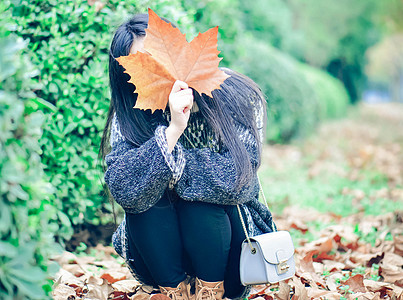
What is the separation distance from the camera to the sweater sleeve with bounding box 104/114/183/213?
5.16ft

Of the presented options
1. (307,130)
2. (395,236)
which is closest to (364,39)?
(307,130)

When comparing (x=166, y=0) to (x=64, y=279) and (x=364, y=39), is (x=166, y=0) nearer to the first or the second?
(x=64, y=279)

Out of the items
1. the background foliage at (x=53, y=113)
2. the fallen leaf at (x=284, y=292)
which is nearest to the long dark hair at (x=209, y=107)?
the background foliage at (x=53, y=113)

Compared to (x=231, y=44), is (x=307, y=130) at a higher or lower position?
lower

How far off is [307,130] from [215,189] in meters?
6.39

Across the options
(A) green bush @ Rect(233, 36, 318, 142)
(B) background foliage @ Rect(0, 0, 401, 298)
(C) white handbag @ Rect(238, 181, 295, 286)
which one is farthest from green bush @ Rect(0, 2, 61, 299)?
(A) green bush @ Rect(233, 36, 318, 142)

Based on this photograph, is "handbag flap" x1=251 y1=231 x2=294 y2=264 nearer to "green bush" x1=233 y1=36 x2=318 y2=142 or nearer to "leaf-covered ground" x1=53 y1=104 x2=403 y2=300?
"leaf-covered ground" x1=53 y1=104 x2=403 y2=300

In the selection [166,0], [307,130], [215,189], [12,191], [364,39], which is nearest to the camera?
[12,191]

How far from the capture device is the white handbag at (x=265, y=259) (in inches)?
63.7

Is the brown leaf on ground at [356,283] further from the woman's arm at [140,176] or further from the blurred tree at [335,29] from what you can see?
the blurred tree at [335,29]

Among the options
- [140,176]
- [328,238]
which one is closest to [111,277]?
[140,176]

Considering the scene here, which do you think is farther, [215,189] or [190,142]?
A: [190,142]

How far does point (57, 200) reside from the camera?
213 cm

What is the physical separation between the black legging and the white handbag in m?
0.09
